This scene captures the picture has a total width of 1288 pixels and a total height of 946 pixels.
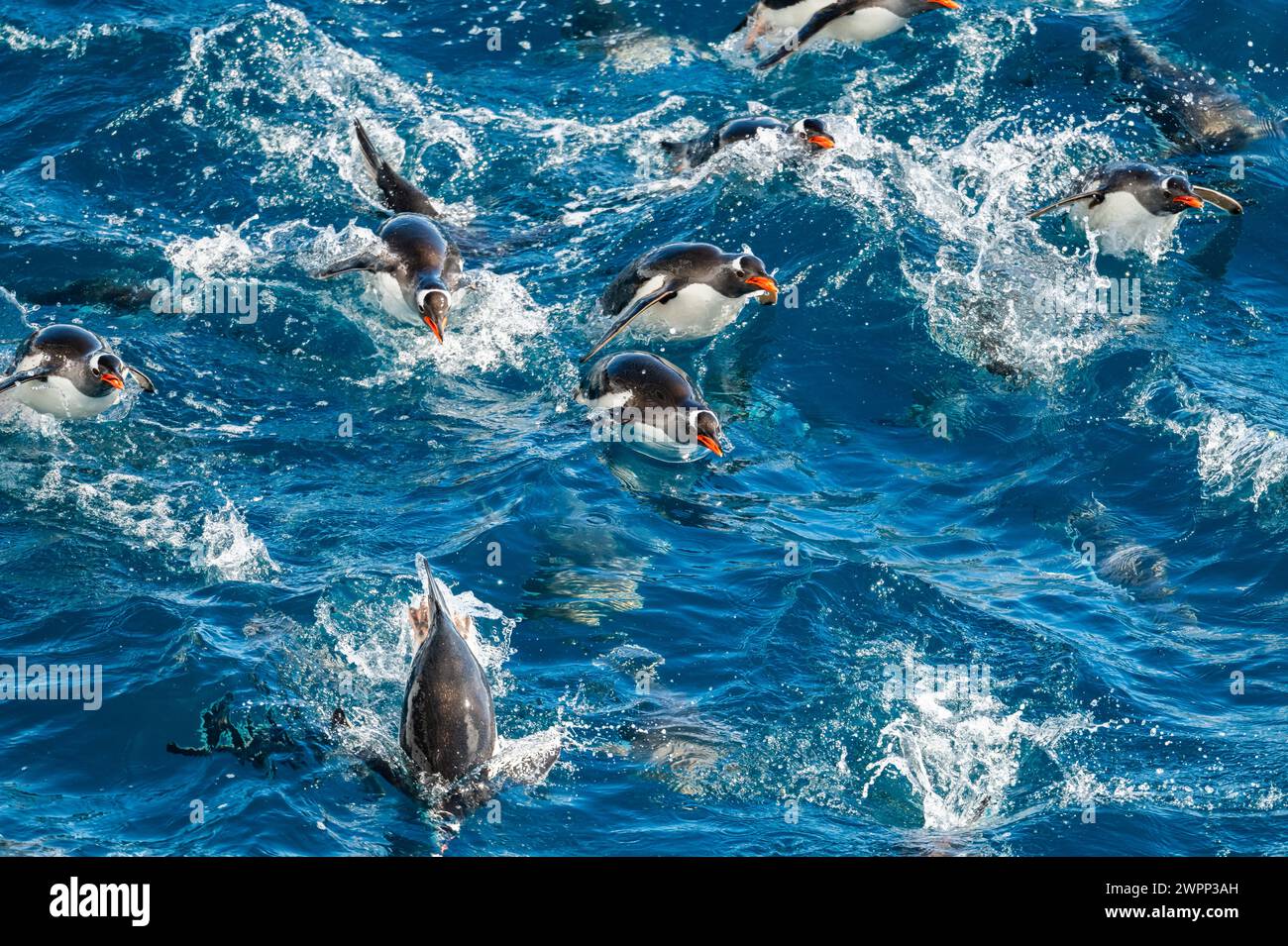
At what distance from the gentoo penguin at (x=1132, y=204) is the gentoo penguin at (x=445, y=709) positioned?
978cm

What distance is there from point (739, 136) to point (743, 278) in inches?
128

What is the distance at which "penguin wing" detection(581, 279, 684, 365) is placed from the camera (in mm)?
15383

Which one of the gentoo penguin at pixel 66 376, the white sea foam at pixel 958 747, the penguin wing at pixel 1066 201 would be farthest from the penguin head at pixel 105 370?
the penguin wing at pixel 1066 201

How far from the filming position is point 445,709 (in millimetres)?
9656

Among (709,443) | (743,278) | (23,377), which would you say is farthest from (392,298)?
(709,443)

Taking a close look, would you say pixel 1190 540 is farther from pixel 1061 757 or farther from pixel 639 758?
pixel 639 758

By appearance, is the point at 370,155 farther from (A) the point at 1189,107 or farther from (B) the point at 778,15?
(A) the point at 1189,107

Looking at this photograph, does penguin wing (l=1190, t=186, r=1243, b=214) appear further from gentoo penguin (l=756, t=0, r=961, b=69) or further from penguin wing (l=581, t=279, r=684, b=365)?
penguin wing (l=581, t=279, r=684, b=365)

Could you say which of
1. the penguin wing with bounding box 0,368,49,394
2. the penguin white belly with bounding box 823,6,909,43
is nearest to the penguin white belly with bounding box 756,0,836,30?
the penguin white belly with bounding box 823,6,909,43

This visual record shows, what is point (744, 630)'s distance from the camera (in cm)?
1212

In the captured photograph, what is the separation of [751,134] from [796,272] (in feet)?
6.92

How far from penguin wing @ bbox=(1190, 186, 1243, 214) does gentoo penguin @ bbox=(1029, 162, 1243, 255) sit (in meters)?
0.17

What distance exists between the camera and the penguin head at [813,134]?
17.8 meters

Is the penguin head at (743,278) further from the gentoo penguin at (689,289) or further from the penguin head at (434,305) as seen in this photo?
the penguin head at (434,305)
